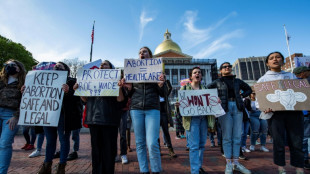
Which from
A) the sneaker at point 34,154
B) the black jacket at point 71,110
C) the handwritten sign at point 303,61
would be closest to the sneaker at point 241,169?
the black jacket at point 71,110

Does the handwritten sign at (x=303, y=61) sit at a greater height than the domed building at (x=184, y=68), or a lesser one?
lesser

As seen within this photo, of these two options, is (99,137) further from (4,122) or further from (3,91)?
(3,91)

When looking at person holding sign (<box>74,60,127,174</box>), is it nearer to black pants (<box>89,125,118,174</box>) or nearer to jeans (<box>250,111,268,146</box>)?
black pants (<box>89,125,118,174</box>)

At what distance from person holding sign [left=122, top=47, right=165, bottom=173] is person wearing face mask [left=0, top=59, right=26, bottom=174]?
6.60 feet

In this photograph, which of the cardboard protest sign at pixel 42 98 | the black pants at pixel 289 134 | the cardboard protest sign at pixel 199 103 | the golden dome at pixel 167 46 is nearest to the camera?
the black pants at pixel 289 134

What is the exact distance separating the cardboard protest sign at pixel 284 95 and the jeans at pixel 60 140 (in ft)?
12.2

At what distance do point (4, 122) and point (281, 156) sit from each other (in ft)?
15.4

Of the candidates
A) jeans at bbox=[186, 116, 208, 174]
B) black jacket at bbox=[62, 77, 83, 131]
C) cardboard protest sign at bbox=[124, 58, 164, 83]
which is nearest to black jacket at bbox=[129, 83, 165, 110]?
cardboard protest sign at bbox=[124, 58, 164, 83]

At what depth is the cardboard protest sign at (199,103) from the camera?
2.94 metres

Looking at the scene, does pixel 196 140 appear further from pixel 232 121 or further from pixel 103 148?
pixel 103 148

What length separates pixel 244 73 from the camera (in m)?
76.9

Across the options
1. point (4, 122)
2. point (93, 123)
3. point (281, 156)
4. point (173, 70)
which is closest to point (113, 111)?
point (93, 123)

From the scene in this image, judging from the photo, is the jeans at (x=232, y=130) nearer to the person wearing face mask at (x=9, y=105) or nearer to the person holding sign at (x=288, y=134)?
the person holding sign at (x=288, y=134)

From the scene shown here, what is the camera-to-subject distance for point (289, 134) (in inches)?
99.9
